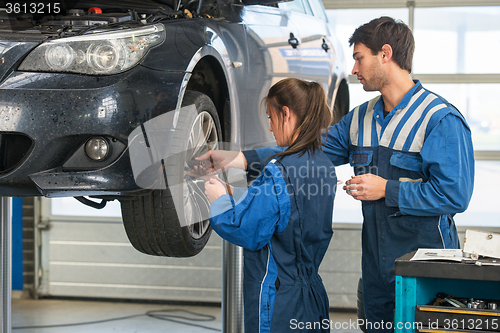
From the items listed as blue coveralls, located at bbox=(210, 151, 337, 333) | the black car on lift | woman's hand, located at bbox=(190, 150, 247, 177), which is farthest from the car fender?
blue coveralls, located at bbox=(210, 151, 337, 333)

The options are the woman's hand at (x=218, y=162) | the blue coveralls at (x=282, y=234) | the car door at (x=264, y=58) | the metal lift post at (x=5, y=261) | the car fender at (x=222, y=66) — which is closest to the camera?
the blue coveralls at (x=282, y=234)

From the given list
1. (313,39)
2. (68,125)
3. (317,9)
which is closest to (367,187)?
(68,125)

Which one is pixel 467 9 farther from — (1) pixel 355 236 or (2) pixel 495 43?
(1) pixel 355 236

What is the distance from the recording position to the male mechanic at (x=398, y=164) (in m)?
1.63

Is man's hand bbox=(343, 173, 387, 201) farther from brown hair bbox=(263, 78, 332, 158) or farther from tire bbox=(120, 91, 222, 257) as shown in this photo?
tire bbox=(120, 91, 222, 257)

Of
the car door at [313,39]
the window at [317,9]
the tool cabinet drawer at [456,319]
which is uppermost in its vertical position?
the window at [317,9]

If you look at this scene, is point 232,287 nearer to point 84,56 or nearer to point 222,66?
point 222,66

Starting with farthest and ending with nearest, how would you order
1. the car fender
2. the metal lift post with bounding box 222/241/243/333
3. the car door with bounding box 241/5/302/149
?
the metal lift post with bounding box 222/241/243/333 → the car door with bounding box 241/5/302/149 → the car fender

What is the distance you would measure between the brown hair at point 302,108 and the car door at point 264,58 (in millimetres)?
682

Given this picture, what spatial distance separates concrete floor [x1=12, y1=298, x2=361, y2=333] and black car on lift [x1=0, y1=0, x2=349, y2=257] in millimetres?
2100

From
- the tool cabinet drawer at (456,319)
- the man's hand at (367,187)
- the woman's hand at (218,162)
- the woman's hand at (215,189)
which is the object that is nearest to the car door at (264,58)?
the woman's hand at (218,162)

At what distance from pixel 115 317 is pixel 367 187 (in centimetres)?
311

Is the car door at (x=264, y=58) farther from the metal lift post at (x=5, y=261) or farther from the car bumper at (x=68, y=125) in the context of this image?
the metal lift post at (x=5, y=261)

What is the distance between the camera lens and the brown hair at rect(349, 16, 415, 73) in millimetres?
1769
